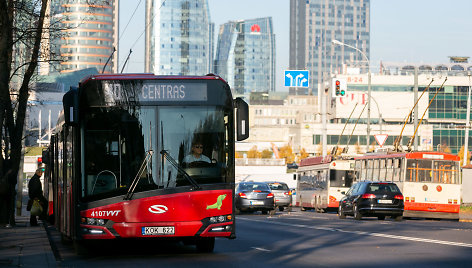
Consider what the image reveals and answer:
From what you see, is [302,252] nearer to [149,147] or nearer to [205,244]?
[205,244]

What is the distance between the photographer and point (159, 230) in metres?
14.3

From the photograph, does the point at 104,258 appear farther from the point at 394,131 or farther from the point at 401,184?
the point at 394,131

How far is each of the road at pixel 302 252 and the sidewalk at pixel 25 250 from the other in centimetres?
34

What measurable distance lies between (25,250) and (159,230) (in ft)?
11.7

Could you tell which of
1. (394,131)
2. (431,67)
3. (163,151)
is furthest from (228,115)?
(431,67)

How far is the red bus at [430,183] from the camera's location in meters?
37.7

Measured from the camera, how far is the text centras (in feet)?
48.1

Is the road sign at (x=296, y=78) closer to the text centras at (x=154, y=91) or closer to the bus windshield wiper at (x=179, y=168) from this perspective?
the text centras at (x=154, y=91)

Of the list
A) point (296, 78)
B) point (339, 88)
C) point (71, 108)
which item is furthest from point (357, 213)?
point (71, 108)

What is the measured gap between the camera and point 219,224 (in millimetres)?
14477

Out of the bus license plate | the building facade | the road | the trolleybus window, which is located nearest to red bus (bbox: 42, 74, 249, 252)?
the bus license plate

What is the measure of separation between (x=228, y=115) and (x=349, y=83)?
139 meters

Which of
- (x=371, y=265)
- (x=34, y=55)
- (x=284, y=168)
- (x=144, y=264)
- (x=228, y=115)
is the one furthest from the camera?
(x=284, y=168)

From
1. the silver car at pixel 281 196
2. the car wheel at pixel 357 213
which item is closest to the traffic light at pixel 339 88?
the silver car at pixel 281 196
